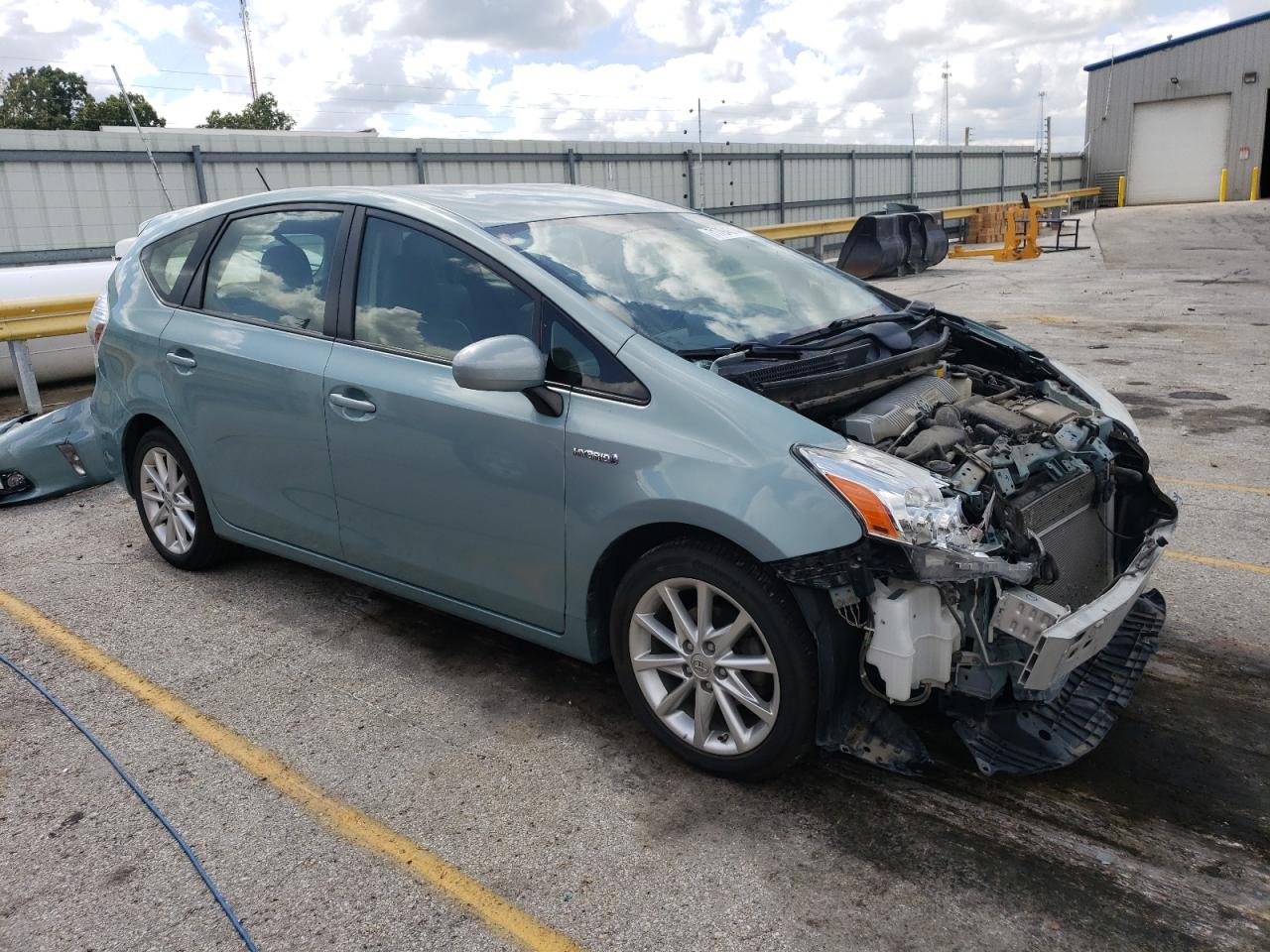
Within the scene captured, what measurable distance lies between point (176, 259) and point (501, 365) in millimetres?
2480

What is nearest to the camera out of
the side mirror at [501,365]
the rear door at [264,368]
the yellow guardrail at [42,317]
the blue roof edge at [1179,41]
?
the side mirror at [501,365]

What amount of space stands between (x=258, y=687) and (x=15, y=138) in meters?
12.2

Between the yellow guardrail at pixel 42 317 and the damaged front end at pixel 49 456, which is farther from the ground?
the yellow guardrail at pixel 42 317

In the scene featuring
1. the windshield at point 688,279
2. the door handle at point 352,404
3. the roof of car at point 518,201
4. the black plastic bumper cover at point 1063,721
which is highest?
the roof of car at point 518,201

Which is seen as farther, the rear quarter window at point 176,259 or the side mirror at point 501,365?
the rear quarter window at point 176,259

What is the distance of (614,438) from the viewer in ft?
10.3

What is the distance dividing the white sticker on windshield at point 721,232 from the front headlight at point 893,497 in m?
1.69

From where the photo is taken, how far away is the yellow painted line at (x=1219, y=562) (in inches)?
183

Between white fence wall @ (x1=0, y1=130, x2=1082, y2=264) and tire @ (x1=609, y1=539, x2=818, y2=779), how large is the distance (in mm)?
3485

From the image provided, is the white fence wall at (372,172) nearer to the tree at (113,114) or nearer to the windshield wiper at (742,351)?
the windshield wiper at (742,351)

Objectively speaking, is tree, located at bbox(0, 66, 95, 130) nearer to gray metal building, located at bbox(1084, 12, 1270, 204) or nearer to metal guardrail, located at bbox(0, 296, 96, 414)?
gray metal building, located at bbox(1084, 12, 1270, 204)

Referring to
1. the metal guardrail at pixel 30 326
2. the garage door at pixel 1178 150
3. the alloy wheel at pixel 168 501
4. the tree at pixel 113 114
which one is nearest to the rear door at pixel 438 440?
the alloy wheel at pixel 168 501

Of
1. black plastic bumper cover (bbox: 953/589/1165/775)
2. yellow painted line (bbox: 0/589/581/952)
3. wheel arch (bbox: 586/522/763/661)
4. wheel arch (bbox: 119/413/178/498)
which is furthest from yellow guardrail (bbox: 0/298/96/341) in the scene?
black plastic bumper cover (bbox: 953/589/1165/775)

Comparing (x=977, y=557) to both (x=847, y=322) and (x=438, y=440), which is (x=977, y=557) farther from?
(x=438, y=440)
